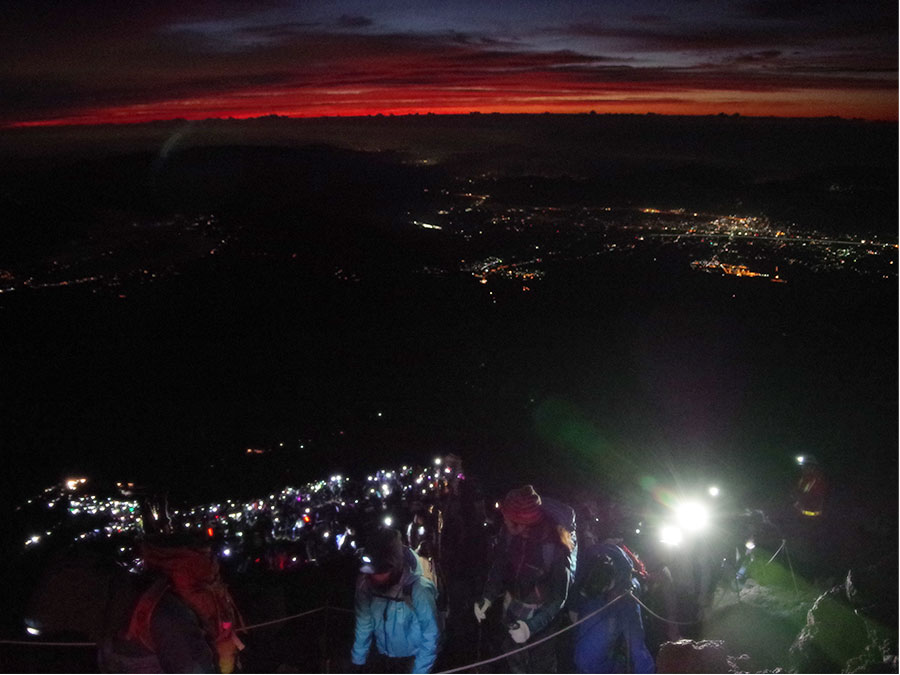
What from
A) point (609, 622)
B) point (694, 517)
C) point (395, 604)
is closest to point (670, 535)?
point (694, 517)

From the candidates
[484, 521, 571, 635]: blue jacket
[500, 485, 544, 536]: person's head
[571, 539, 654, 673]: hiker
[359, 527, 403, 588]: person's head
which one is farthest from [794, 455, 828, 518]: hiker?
Result: [359, 527, 403, 588]: person's head

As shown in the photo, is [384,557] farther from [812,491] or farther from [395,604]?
[812,491]

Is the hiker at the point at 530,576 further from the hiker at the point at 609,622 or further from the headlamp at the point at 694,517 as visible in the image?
the headlamp at the point at 694,517

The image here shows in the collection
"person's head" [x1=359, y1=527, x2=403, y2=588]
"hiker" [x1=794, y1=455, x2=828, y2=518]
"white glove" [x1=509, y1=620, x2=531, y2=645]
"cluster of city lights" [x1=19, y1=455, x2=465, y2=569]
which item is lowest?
"cluster of city lights" [x1=19, y1=455, x2=465, y2=569]

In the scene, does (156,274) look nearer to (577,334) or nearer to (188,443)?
(188,443)

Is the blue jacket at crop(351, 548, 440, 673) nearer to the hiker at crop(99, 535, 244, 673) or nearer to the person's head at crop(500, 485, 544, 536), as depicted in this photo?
the person's head at crop(500, 485, 544, 536)

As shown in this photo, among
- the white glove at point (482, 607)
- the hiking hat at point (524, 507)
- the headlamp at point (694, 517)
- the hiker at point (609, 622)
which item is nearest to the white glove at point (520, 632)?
the white glove at point (482, 607)
